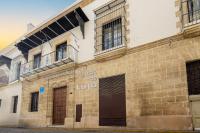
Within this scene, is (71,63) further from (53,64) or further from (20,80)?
(20,80)

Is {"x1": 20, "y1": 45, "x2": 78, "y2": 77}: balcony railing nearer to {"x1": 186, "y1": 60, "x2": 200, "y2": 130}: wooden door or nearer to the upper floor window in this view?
the upper floor window

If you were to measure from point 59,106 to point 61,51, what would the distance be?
154 inches

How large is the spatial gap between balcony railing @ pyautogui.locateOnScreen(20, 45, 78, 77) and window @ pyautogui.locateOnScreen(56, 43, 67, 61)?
7 cm

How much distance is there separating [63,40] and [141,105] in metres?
7.73

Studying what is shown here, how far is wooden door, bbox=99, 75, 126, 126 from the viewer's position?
9969mm

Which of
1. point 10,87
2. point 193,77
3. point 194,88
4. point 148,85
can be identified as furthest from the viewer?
point 10,87

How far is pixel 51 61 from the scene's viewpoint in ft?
48.2

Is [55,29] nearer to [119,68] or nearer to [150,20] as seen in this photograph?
[119,68]

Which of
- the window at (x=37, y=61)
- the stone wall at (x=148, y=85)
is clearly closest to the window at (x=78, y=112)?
the stone wall at (x=148, y=85)

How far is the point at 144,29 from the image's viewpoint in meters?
9.91

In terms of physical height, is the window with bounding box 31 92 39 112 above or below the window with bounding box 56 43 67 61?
below

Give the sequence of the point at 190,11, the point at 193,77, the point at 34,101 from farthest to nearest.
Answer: the point at 34,101 < the point at 190,11 < the point at 193,77

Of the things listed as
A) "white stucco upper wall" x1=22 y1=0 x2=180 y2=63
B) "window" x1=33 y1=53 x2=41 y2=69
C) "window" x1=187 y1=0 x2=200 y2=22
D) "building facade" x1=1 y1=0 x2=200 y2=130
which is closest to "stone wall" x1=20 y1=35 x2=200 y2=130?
"building facade" x1=1 y1=0 x2=200 y2=130

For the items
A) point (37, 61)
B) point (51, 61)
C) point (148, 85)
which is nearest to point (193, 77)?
point (148, 85)
